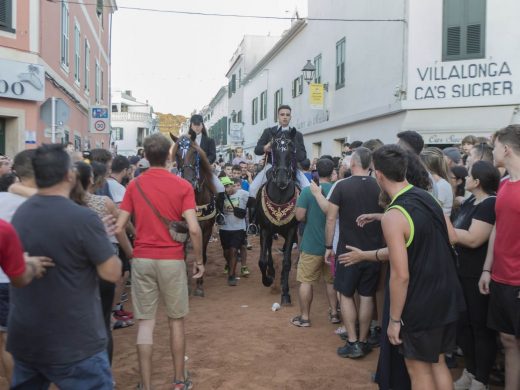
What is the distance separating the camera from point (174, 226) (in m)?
4.24

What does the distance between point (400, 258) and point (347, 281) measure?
2145mm

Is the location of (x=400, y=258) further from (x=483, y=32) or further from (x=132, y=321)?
(x=483, y=32)

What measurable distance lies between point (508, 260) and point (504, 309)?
37 centimetres

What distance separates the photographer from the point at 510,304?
3.72 metres

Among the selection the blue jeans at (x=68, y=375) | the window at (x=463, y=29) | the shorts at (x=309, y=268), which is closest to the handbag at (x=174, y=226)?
the blue jeans at (x=68, y=375)

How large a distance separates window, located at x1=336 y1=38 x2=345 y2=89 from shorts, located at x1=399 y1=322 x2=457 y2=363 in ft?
52.1

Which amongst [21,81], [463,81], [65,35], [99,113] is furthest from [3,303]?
[65,35]

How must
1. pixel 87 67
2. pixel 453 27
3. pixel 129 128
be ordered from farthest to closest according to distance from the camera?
pixel 129 128 < pixel 87 67 < pixel 453 27

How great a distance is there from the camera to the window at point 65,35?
52.1 ft

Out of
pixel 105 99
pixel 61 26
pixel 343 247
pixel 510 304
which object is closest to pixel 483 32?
pixel 343 247

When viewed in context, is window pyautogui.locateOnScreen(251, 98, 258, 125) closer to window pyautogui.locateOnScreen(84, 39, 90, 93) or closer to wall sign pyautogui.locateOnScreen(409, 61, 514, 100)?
window pyautogui.locateOnScreen(84, 39, 90, 93)

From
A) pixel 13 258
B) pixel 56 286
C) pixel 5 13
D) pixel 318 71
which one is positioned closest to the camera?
pixel 13 258

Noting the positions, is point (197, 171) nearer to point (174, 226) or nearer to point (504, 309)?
point (174, 226)

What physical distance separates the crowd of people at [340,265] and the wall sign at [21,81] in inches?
281
